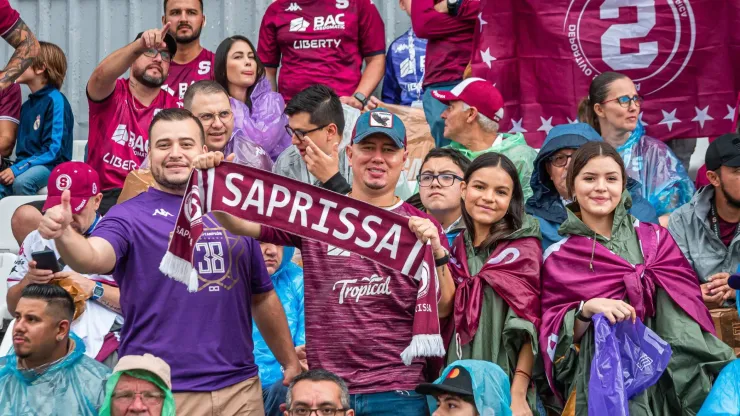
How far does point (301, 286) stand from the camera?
6711mm

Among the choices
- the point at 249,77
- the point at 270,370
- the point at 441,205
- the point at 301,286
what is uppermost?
the point at 249,77

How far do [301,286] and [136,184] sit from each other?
1.06 meters

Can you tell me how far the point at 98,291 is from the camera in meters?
6.30

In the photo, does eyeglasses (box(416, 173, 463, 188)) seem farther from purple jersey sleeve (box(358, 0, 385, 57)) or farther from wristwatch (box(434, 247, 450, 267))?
purple jersey sleeve (box(358, 0, 385, 57))

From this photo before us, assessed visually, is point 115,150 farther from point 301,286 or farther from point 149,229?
point 149,229

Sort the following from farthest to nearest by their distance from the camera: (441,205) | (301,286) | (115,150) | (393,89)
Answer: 1. (393,89)
2. (115,150)
3. (301,286)
4. (441,205)

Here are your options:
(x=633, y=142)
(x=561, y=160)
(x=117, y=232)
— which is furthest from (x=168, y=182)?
(x=633, y=142)

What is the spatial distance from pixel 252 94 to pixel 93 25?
9.81 feet

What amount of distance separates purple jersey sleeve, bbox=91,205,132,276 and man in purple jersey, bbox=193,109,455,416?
1.29ft

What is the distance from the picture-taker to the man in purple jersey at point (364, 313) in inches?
204

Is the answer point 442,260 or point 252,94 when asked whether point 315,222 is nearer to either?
point 442,260

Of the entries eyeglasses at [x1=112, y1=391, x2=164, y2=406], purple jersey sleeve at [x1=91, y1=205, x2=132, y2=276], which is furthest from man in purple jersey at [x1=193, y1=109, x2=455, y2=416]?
eyeglasses at [x1=112, y1=391, x2=164, y2=406]

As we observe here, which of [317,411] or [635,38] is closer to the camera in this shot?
[317,411]

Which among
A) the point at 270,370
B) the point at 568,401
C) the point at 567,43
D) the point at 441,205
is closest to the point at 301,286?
the point at 270,370
